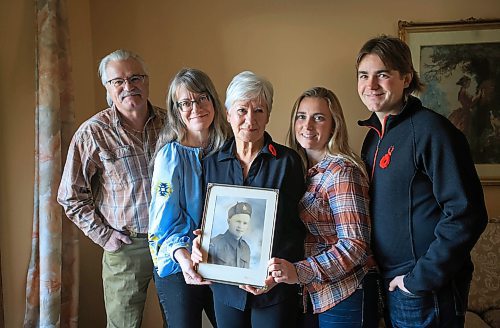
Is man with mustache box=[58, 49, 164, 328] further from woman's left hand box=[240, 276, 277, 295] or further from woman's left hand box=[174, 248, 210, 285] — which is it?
woman's left hand box=[240, 276, 277, 295]

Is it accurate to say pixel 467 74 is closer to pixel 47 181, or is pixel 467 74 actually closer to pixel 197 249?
pixel 197 249

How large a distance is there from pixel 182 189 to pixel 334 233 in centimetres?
56

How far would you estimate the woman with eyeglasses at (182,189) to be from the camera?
1590mm

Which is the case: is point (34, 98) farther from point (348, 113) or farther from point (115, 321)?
point (348, 113)

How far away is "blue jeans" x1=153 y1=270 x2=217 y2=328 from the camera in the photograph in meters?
1.67

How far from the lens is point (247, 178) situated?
1.53 meters

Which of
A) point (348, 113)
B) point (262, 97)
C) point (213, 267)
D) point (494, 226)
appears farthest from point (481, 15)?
point (213, 267)

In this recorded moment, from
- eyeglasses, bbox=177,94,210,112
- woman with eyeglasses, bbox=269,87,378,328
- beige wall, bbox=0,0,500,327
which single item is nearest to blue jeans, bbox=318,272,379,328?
woman with eyeglasses, bbox=269,87,378,328

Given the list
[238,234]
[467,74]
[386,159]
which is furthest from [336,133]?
[467,74]

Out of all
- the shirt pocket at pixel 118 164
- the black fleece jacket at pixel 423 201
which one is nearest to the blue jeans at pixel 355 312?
the black fleece jacket at pixel 423 201

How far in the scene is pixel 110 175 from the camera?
1962mm

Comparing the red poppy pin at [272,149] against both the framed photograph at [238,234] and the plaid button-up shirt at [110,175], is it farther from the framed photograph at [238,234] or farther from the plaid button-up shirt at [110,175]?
the plaid button-up shirt at [110,175]

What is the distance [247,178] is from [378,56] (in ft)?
2.00

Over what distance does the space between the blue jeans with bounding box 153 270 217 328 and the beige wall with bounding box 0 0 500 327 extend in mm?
1148
